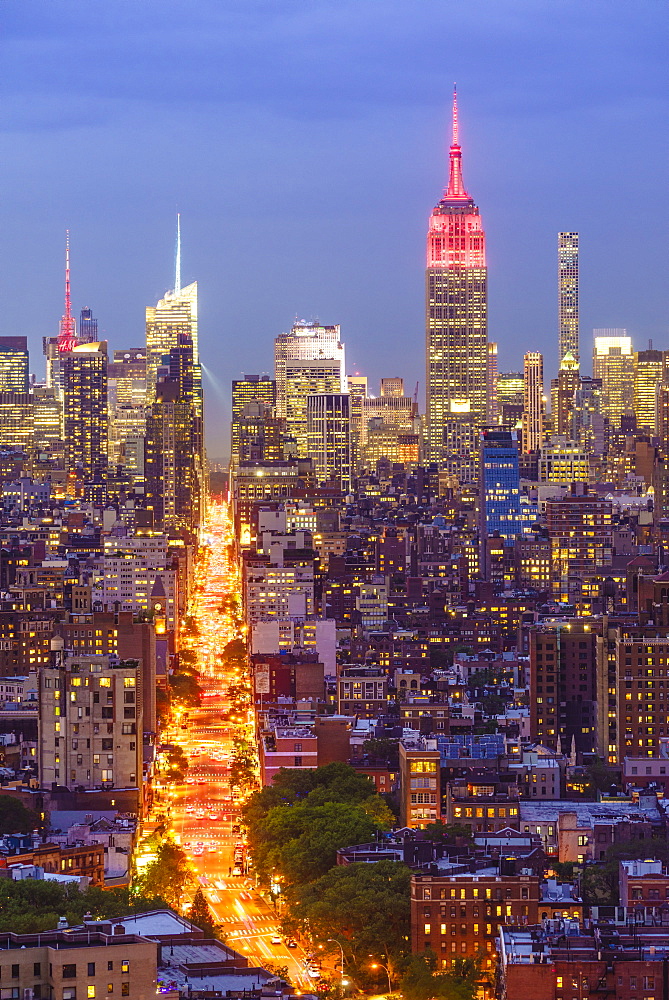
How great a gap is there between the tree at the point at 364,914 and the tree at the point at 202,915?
2425 mm

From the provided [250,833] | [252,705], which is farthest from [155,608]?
[250,833]

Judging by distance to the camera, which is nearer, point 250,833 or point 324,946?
point 324,946

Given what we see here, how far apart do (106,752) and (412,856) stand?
881 inches

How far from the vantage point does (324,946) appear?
73125mm

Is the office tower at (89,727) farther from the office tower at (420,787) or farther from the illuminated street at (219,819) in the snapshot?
the office tower at (420,787)

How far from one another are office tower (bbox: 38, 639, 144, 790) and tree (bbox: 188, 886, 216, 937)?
60.5 ft

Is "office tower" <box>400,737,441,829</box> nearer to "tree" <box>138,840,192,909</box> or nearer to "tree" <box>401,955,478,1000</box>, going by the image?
"tree" <box>138,840,192,909</box>

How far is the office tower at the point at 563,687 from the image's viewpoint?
117312 mm

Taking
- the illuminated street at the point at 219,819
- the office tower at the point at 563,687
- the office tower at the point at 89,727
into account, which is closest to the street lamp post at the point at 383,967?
the illuminated street at the point at 219,819

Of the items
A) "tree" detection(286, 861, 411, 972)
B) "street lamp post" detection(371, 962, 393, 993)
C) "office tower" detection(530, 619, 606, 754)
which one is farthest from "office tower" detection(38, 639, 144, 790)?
"street lamp post" detection(371, 962, 393, 993)

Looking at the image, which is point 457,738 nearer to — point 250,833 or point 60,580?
point 250,833

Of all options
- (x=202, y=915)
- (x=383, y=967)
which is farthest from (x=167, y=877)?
(x=383, y=967)

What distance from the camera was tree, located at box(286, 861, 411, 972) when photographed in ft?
236

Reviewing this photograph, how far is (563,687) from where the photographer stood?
119250 mm
